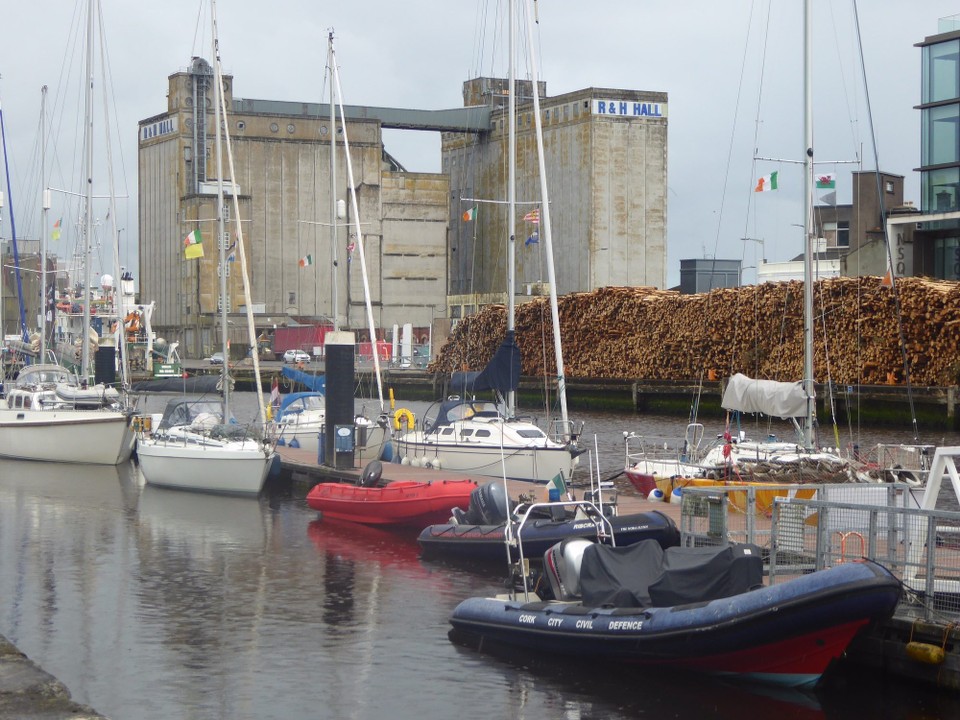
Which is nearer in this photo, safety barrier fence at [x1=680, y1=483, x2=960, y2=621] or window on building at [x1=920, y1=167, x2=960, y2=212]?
safety barrier fence at [x1=680, y1=483, x2=960, y2=621]

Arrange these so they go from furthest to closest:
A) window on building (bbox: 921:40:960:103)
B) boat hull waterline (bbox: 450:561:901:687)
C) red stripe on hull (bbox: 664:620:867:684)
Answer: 1. window on building (bbox: 921:40:960:103)
2. red stripe on hull (bbox: 664:620:867:684)
3. boat hull waterline (bbox: 450:561:901:687)

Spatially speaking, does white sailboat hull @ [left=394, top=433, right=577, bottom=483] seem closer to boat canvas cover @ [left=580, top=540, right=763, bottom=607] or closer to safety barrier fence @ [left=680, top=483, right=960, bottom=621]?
safety barrier fence @ [left=680, top=483, right=960, bottom=621]

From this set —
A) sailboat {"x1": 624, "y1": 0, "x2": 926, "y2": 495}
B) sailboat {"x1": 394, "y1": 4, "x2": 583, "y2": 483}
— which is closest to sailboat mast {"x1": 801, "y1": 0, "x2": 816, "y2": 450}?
sailboat {"x1": 624, "y1": 0, "x2": 926, "y2": 495}

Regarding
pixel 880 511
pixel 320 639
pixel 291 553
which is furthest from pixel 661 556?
pixel 291 553

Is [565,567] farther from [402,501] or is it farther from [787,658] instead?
[402,501]

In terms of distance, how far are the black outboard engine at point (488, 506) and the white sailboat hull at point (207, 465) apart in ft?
30.0

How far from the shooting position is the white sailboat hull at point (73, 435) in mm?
36250

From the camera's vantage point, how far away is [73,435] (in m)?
36.3

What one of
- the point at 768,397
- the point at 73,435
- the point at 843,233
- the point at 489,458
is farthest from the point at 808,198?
the point at 843,233

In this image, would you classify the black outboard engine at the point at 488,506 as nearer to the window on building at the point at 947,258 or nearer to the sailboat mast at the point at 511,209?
the sailboat mast at the point at 511,209

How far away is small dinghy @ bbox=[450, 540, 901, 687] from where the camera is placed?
13.0m

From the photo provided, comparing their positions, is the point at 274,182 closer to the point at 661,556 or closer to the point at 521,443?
the point at 521,443

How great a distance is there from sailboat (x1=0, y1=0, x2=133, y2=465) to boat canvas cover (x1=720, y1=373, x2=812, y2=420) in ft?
56.4

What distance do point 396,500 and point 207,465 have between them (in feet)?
23.6
